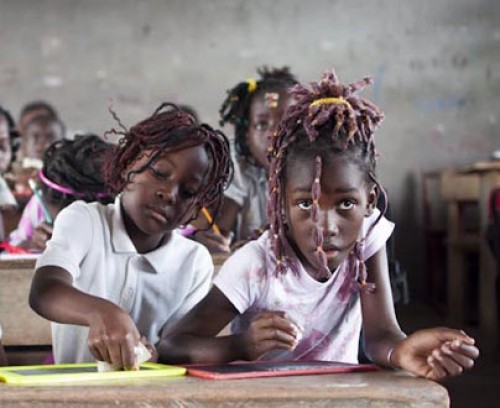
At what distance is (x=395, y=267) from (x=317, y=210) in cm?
129

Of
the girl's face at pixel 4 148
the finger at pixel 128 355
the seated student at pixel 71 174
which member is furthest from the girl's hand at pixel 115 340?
the girl's face at pixel 4 148

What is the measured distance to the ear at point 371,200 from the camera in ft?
6.82

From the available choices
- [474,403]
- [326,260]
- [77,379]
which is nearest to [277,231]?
[326,260]

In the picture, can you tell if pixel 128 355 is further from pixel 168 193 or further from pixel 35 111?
pixel 35 111

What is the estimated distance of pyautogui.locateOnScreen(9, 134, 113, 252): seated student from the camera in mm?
3258

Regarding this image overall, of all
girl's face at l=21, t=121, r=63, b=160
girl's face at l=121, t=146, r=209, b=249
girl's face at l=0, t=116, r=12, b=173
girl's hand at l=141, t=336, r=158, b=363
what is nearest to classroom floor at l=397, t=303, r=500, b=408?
girl's face at l=121, t=146, r=209, b=249

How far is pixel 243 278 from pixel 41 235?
1510mm

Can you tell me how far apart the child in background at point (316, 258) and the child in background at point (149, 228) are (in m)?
0.31

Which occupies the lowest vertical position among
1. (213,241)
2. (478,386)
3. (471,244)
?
(478,386)

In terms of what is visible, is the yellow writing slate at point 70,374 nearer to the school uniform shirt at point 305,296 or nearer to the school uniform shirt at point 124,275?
the school uniform shirt at point 305,296

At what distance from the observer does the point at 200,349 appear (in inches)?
78.9

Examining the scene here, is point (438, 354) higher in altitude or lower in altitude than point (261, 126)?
lower

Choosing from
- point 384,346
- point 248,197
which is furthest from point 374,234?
point 248,197

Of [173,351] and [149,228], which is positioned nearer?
[173,351]
